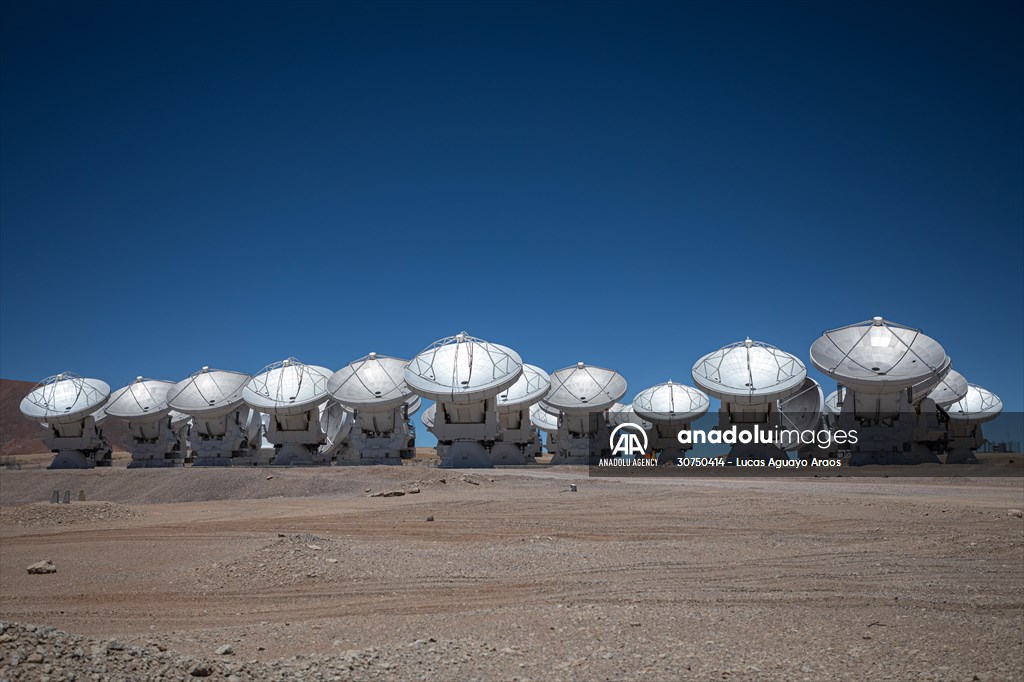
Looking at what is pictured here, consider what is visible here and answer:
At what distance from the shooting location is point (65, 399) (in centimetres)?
5625

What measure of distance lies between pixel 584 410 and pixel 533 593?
40833 mm

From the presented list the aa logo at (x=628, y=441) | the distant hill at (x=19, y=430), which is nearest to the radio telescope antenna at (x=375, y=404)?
the aa logo at (x=628, y=441)

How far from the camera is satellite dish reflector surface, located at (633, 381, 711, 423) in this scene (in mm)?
54062

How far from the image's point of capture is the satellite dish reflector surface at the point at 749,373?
41.7 meters

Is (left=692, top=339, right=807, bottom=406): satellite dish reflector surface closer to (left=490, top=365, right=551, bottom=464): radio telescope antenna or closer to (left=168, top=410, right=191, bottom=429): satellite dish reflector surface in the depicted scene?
(left=490, top=365, right=551, bottom=464): radio telescope antenna

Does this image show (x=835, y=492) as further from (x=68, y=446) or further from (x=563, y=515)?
(x=68, y=446)

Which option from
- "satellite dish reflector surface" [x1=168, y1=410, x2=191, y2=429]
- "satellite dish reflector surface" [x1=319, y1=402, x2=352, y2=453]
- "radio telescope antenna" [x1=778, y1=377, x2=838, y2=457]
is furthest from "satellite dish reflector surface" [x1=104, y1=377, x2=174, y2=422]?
"radio telescope antenna" [x1=778, y1=377, x2=838, y2=457]

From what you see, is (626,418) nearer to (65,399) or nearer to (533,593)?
(65,399)

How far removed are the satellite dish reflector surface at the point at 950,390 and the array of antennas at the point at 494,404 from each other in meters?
0.10

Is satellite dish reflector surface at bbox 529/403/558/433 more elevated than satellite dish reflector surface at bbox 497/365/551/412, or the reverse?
satellite dish reflector surface at bbox 497/365/551/412

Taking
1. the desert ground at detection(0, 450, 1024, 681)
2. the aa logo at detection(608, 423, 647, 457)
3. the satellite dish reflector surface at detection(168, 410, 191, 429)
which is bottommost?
the desert ground at detection(0, 450, 1024, 681)

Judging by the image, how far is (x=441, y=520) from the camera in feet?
62.9

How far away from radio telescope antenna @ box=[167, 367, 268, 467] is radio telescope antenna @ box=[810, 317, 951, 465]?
36221mm

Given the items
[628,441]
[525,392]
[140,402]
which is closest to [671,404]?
[628,441]
